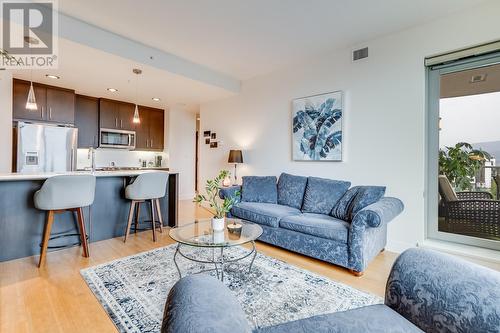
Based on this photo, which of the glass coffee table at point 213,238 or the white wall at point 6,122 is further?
the white wall at point 6,122

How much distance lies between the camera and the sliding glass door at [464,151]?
8.71 feet

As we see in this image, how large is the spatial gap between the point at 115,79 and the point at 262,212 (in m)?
3.32

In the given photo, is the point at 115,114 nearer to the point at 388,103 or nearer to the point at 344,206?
the point at 344,206

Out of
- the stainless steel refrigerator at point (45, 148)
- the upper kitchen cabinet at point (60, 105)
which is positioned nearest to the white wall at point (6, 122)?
the stainless steel refrigerator at point (45, 148)

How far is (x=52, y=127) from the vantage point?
4504 millimetres

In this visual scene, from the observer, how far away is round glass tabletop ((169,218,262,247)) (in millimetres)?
1984

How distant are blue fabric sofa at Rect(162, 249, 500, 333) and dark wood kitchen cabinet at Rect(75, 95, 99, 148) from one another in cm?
543

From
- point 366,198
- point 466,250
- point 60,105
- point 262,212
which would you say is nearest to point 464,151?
point 466,250

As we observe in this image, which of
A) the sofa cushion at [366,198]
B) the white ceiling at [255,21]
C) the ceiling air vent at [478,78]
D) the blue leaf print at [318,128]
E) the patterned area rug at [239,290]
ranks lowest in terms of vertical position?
the patterned area rug at [239,290]

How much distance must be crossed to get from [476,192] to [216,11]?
3542 millimetres

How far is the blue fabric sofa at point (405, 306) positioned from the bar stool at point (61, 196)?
2.30m

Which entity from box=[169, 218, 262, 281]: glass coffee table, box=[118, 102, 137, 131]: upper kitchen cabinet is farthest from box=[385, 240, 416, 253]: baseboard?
box=[118, 102, 137, 131]: upper kitchen cabinet

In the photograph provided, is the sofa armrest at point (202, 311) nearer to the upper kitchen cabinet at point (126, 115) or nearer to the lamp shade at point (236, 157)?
the lamp shade at point (236, 157)

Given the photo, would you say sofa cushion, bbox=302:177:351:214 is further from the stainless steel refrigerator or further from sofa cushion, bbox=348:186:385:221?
the stainless steel refrigerator
